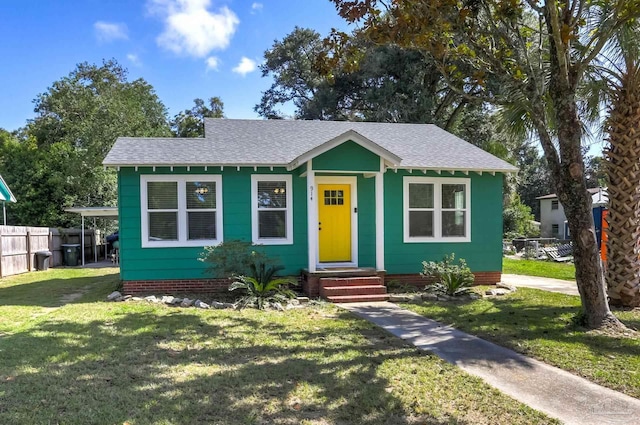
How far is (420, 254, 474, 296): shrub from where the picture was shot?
9898mm

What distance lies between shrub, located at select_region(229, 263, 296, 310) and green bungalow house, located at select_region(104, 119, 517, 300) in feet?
2.90

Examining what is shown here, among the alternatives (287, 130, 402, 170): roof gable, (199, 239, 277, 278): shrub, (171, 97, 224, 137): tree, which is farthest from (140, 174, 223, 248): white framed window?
(171, 97, 224, 137): tree

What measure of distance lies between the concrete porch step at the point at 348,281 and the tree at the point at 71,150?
16.9 metres

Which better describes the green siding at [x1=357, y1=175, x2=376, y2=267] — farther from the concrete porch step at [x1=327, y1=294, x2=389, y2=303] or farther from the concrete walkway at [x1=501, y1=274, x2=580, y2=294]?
the concrete walkway at [x1=501, y1=274, x2=580, y2=294]

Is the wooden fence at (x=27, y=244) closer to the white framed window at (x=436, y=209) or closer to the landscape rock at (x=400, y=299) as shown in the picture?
the landscape rock at (x=400, y=299)

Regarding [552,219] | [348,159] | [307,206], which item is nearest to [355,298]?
[307,206]

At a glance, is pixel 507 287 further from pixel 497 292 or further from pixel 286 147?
pixel 286 147

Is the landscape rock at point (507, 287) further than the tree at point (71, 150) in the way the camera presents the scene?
No

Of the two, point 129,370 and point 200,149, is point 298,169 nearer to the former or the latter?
point 200,149

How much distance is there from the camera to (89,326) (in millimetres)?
6730

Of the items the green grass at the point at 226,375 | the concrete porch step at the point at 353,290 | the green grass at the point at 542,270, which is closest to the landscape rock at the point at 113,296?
the green grass at the point at 226,375

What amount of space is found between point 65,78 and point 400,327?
3138 cm

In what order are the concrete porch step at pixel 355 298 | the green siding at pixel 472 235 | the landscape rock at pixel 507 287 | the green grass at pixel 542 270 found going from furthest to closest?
the green grass at pixel 542 270 → the green siding at pixel 472 235 → the landscape rock at pixel 507 287 → the concrete porch step at pixel 355 298

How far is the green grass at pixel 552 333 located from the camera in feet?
16.0
